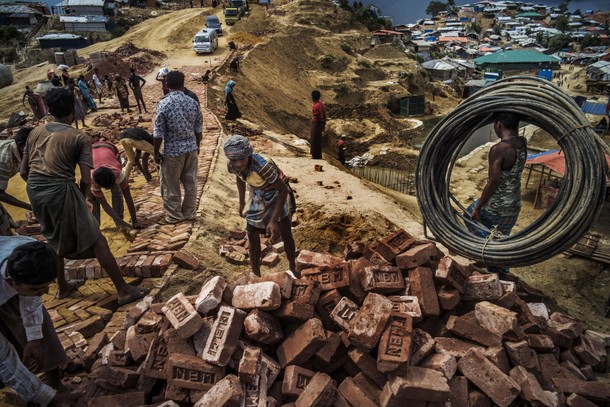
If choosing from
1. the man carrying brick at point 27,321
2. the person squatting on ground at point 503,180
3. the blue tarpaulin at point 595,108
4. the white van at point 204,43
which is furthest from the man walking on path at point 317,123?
the blue tarpaulin at point 595,108

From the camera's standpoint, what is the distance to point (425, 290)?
3.26 metres

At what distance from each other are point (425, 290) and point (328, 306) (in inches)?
32.7

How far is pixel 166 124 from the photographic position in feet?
16.2

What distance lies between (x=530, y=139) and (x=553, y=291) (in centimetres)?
1171

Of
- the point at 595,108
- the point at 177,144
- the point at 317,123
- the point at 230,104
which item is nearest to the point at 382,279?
the point at 177,144

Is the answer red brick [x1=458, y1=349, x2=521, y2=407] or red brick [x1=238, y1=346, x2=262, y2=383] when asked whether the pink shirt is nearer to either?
red brick [x1=238, y1=346, x2=262, y2=383]

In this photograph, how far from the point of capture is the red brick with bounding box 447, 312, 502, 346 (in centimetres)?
305

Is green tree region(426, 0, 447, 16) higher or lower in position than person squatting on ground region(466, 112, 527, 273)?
higher

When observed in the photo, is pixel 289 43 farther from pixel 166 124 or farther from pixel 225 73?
pixel 166 124

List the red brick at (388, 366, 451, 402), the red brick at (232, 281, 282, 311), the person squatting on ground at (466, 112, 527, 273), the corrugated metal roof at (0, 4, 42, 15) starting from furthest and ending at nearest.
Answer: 1. the corrugated metal roof at (0, 4, 42, 15)
2. the person squatting on ground at (466, 112, 527, 273)
3. the red brick at (232, 281, 282, 311)
4. the red brick at (388, 366, 451, 402)

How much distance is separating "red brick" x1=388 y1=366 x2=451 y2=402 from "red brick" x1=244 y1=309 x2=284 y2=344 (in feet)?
3.03

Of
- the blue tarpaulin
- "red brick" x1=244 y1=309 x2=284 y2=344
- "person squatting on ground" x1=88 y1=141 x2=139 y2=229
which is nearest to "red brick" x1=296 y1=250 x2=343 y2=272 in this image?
"red brick" x1=244 y1=309 x2=284 y2=344

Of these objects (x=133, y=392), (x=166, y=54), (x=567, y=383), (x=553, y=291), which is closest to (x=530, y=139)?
(x=553, y=291)

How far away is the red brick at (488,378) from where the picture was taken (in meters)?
2.70
